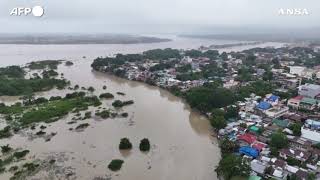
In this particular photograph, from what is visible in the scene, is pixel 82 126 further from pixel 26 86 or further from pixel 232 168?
pixel 26 86

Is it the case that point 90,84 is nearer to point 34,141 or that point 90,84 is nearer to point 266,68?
point 34,141

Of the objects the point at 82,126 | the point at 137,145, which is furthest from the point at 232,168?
the point at 82,126

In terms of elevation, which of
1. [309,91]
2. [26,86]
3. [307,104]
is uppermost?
[26,86]

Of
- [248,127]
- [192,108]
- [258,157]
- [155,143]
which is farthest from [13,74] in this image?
[258,157]

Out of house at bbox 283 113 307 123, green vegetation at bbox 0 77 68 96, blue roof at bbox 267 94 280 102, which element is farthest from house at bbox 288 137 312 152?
green vegetation at bbox 0 77 68 96

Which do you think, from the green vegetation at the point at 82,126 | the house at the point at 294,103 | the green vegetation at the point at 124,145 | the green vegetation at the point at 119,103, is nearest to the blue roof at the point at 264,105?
the house at the point at 294,103

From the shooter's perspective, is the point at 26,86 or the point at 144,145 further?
the point at 26,86

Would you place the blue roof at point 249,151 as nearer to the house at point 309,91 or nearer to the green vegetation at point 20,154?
the green vegetation at point 20,154
